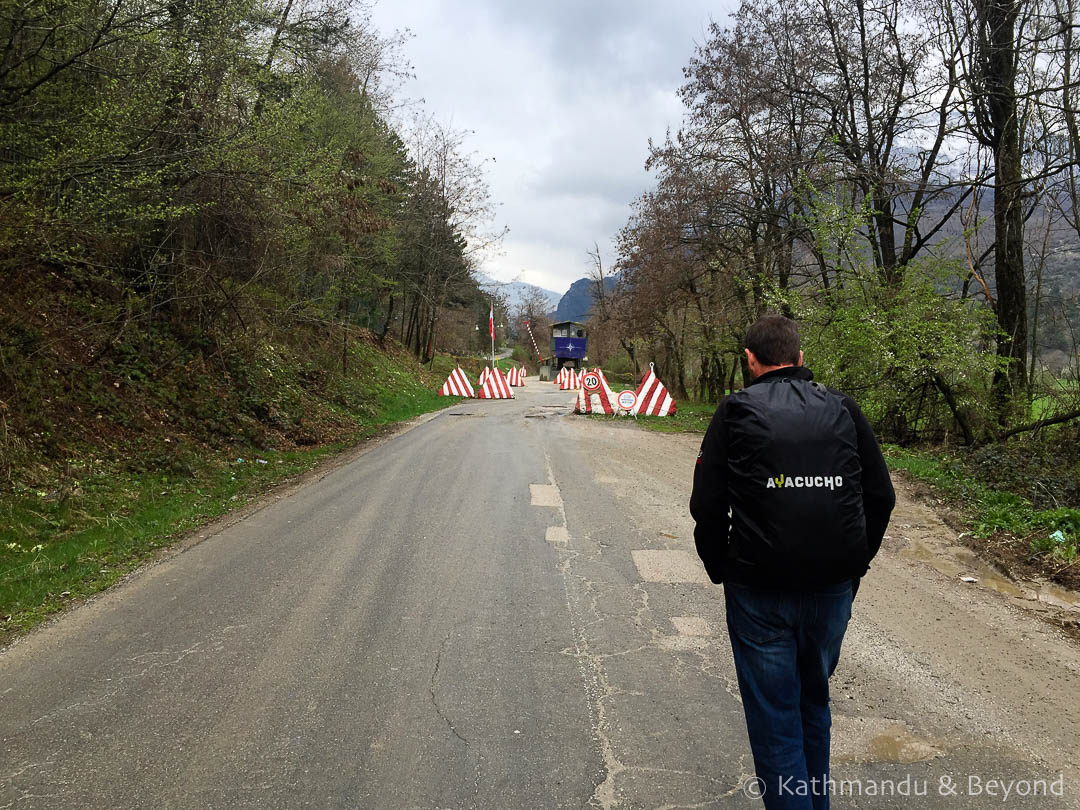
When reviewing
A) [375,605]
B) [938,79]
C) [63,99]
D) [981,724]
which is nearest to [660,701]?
[981,724]

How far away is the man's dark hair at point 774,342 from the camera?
2.54 meters

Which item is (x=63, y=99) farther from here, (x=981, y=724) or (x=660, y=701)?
(x=981, y=724)

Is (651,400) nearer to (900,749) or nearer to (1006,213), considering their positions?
(1006,213)

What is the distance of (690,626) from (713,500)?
246 cm

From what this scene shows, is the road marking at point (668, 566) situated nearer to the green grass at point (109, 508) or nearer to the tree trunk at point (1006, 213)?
the green grass at point (109, 508)

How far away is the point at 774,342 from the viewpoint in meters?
2.56

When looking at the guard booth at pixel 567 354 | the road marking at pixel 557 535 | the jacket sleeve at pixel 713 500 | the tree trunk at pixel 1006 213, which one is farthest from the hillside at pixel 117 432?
the guard booth at pixel 567 354

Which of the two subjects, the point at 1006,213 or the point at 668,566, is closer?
the point at 668,566

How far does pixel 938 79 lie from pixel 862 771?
14647 mm

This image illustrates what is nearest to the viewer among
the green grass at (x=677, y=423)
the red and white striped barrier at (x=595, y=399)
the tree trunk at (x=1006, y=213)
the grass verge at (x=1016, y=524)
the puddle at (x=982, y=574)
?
the puddle at (x=982, y=574)

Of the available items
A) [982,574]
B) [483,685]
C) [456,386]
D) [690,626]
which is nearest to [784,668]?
[483,685]

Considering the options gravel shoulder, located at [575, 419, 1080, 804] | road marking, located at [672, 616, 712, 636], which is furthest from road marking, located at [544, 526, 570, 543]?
road marking, located at [672, 616, 712, 636]

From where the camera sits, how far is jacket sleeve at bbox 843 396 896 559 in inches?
95.2

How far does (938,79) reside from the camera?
13.1 metres
